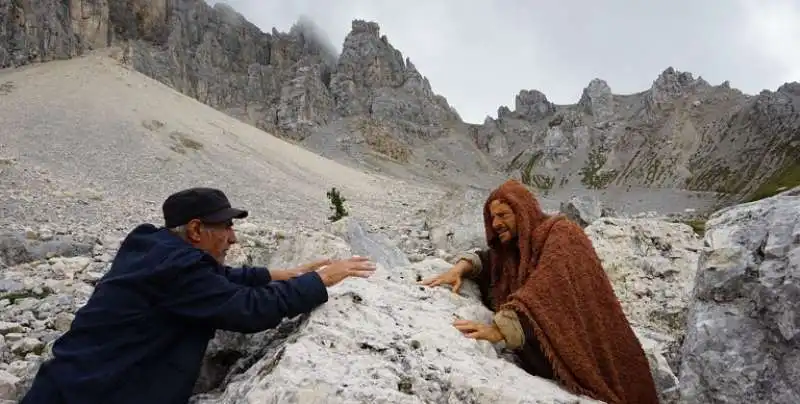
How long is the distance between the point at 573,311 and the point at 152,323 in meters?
2.56

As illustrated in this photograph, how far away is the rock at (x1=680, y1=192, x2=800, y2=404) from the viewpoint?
304 cm

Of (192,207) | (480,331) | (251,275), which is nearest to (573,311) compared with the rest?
(480,331)

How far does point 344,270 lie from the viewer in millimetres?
3975

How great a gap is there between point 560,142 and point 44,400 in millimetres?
175713

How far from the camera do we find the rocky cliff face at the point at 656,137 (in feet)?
410

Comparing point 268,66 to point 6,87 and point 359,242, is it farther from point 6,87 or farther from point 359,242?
point 359,242

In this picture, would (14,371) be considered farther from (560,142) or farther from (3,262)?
(560,142)

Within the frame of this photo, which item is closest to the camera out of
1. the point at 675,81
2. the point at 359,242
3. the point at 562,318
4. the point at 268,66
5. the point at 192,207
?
the point at 192,207

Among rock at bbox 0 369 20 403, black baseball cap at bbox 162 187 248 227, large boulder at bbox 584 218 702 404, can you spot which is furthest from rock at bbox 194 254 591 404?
large boulder at bbox 584 218 702 404

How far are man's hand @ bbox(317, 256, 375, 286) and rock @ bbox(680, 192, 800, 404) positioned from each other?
6.93ft

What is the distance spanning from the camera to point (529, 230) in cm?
434

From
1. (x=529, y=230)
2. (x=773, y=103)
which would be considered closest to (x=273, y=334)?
(x=529, y=230)

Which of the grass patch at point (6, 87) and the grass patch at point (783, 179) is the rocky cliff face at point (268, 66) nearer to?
the grass patch at point (6, 87)

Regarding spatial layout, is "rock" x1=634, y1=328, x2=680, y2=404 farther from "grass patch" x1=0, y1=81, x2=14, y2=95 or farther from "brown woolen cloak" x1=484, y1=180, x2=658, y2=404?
"grass patch" x1=0, y1=81, x2=14, y2=95
